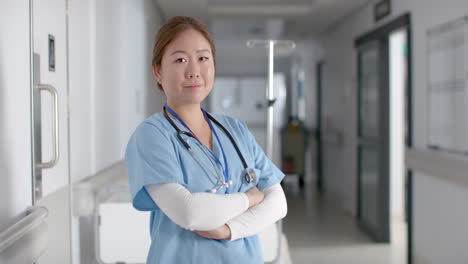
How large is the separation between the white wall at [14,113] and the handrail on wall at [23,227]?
5 centimetres

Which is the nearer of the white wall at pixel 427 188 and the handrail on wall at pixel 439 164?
the handrail on wall at pixel 439 164

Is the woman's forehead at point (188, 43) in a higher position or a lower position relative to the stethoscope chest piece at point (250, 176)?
higher

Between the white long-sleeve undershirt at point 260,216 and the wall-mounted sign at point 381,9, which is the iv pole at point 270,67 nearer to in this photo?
the white long-sleeve undershirt at point 260,216

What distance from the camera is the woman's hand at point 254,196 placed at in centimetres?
121

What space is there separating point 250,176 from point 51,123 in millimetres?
1106

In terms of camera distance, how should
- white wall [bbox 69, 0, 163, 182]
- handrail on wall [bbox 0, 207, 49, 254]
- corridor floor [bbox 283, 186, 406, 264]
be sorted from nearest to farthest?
handrail on wall [bbox 0, 207, 49, 254] → white wall [bbox 69, 0, 163, 182] → corridor floor [bbox 283, 186, 406, 264]

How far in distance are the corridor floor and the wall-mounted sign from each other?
2.34 meters

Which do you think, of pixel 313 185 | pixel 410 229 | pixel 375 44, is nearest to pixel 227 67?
pixel 313 185

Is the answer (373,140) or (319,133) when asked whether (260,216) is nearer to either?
(373,140)

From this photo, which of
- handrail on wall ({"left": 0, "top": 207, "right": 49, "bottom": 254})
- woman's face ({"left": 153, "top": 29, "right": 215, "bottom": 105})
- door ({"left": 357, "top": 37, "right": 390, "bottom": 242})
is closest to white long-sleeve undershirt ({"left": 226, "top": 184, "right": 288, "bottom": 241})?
woman's face ({"left": 153, "top": 29, "right": 215, "bottom": 105})

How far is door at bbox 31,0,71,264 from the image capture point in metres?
1.73

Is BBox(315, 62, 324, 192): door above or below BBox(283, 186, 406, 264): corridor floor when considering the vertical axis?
above

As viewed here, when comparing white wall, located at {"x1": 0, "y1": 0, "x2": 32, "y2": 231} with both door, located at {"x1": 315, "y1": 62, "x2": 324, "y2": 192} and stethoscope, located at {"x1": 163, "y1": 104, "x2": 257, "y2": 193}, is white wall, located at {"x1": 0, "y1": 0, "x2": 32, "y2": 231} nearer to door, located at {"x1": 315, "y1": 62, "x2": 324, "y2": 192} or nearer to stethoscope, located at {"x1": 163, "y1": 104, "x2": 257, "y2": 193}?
stethoscope, located at {"x1": 163, "y1": 104, "x2": 257, "y2": 193}

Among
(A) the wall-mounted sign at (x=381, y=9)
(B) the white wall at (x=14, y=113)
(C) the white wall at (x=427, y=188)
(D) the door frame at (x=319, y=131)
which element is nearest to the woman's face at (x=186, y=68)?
(B) the white wall at (x=14, y=113)
